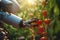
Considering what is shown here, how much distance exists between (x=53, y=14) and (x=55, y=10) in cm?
7

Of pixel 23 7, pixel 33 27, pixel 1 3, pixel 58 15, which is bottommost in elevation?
pixel 58 15

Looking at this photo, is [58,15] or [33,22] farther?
[33,22]

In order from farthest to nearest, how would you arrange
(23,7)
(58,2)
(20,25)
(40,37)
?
(23,7)
(20,25)
(40,37)
(58,2)

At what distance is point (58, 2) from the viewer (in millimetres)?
1812

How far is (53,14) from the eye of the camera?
1897mm

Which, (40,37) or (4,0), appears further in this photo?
(4,0)

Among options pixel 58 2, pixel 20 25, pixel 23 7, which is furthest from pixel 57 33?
pixel 23 7

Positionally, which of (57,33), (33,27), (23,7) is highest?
(23,7)

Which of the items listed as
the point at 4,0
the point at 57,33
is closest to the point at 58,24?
the point at 57,33

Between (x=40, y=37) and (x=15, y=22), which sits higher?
(x=15, y=22)

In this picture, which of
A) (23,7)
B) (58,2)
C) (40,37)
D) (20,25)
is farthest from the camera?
(23,7)

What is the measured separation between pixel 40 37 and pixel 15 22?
31 centimetres

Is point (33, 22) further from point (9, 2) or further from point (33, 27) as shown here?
point (9, 2)

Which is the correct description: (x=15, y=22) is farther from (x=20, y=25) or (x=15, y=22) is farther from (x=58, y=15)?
(x=58, y=15)
